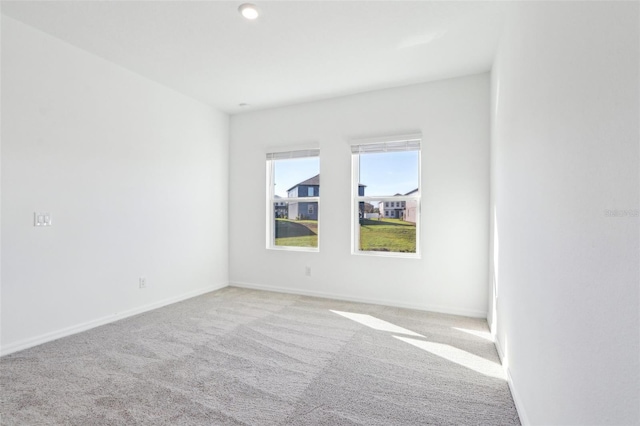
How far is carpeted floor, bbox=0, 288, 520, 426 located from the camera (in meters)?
1.82

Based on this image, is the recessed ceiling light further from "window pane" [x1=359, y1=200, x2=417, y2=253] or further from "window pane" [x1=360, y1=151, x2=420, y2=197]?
"window pane" [x1=359, y1=200, x2=417, y2=253]

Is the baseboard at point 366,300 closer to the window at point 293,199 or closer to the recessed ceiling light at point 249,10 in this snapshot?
the window at point 293,199

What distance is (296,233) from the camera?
15.1 feet

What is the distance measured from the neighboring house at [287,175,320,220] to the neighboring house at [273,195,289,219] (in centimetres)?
7

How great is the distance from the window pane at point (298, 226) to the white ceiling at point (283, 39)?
1638mm

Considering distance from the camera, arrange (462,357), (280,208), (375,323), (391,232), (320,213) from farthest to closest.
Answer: (280,208) < (320,213) < (391,232) < (375,323) < (462,357)

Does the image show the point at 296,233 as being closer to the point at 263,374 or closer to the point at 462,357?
the point at 263,374

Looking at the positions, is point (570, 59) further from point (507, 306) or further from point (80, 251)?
point (80, 251)

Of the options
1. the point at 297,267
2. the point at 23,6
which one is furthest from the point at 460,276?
the point at 23,6

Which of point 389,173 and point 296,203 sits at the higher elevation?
point 389,173

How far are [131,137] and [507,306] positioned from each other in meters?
3.96

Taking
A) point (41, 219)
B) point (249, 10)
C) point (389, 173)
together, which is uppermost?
point (249, 10)

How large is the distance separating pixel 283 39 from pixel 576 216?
261 centimetres

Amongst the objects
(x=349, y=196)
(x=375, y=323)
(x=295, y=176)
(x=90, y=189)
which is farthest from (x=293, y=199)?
(x=90, y=189)
